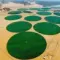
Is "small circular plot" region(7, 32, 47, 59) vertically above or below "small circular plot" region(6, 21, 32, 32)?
below

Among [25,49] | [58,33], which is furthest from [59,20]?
[25,49]

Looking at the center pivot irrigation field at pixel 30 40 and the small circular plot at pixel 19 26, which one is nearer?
the center pivot irrigation field at pixel 30 40

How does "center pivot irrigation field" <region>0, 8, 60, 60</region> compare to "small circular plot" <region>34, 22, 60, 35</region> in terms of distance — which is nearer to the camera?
"center pivot irrigation field" <region>0, 8, 60, 60</region>

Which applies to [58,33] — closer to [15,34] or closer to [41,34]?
[41,34]

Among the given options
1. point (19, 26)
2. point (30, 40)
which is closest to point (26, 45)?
point (30, 40)

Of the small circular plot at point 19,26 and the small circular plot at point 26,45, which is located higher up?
the small circular plot at point 19,26
